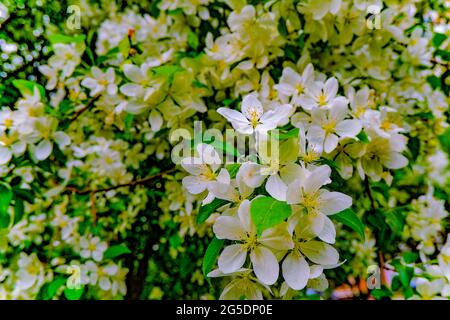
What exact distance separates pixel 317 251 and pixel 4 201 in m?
0.75

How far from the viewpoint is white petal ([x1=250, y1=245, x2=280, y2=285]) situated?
0.66 m

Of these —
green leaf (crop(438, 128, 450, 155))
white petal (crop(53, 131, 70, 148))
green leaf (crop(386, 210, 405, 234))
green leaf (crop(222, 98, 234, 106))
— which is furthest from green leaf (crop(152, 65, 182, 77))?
green leaf (crop(438, 128, 450, 155))

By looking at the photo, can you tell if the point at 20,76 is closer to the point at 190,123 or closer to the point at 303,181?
the point at 190,123

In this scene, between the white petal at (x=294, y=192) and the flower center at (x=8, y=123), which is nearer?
the white petal at (x=294, y=192)

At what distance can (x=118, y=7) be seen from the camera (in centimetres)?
183

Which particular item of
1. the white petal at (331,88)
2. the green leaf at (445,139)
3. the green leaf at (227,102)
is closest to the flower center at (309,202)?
the white petal at (331,88)

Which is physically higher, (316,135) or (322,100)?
(322,100)

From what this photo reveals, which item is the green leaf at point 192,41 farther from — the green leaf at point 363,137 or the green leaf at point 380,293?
the green leaf at point 380,293

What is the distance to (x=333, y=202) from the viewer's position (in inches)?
26.9

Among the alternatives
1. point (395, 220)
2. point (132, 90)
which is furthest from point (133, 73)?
point (395, 220)

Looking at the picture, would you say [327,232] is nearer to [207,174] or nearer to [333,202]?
[333,202]

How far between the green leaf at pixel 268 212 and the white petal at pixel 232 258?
0.09 m

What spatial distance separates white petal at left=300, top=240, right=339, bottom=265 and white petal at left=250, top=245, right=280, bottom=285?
0.18ft

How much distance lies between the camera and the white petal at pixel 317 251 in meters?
0.69
